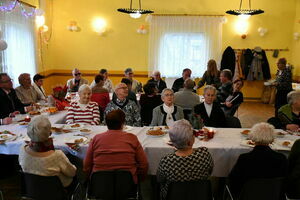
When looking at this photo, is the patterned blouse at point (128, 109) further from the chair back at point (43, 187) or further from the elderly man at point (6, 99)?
the chair back at point (43, 187)

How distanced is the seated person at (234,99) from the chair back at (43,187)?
329cm

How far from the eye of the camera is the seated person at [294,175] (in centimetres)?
253

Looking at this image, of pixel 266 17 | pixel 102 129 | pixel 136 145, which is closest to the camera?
pixel 136 145

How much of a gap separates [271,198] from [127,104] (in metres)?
2.20

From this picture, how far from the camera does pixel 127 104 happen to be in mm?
3979

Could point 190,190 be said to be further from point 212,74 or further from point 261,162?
point 212,74

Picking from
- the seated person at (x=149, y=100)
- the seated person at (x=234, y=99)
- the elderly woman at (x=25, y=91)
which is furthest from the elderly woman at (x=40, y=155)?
the seated person at (x=234, y=99)

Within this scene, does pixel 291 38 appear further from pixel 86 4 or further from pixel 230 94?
pixel 86 4

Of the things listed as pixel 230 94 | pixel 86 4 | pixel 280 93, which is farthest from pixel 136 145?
pixel 86 4

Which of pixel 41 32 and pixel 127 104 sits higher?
pixel 41 32

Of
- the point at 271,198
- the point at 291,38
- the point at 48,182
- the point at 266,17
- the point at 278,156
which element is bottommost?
the point at 271,198

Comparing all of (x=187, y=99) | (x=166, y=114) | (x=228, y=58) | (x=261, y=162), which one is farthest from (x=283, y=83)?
(x=261, y=162)

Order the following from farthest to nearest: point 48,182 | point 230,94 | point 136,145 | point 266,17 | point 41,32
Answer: point 266,17 < point 41,32 < point 230,94 < point 136,145 < point 48,182

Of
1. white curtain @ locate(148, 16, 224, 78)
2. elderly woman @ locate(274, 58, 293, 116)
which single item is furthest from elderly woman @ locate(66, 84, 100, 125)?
white curtain @ locate(148, 16, 224, 78)
